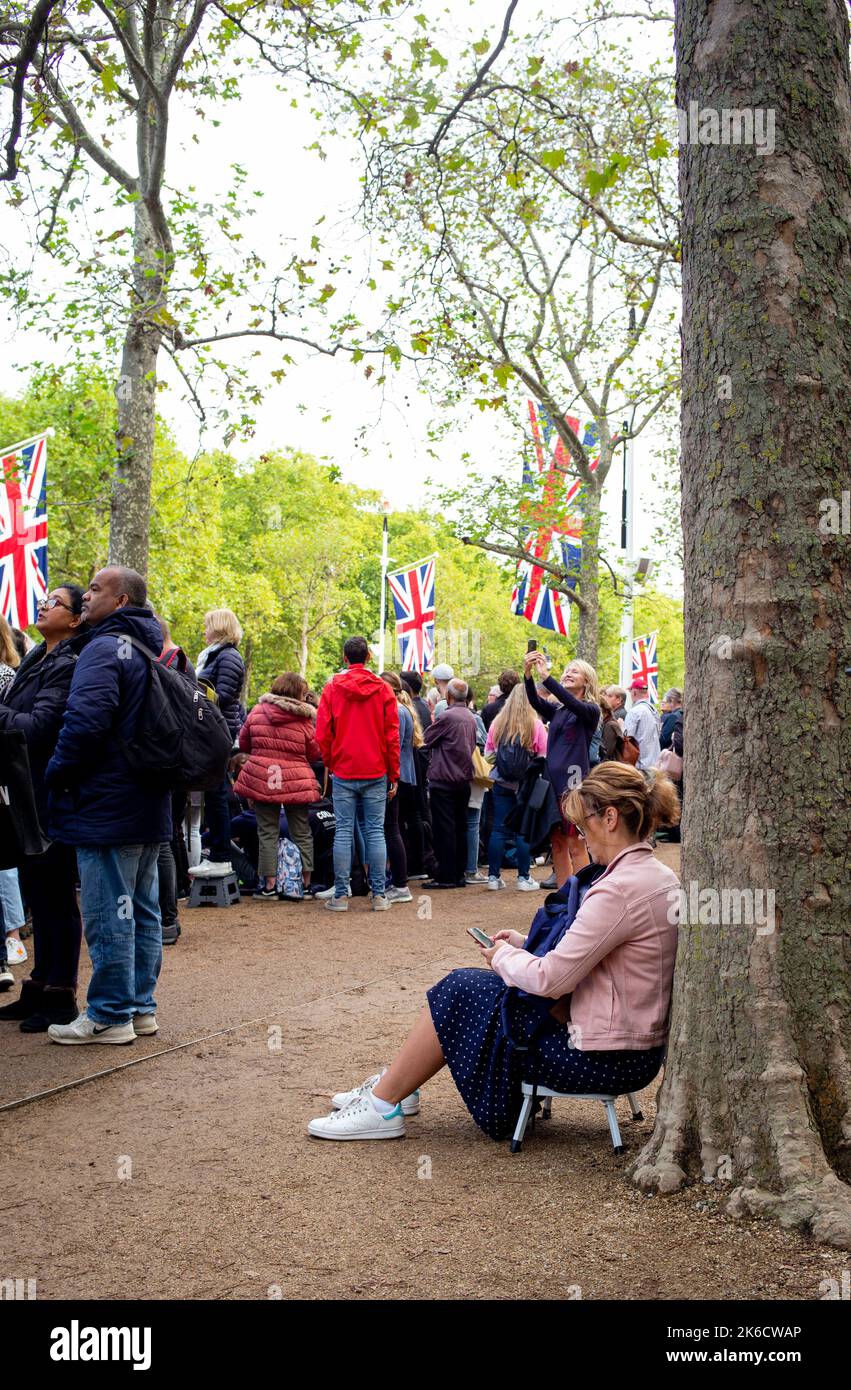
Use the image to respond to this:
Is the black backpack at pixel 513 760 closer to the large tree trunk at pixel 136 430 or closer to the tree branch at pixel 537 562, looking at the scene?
the large tree trunk at pixel 136 430

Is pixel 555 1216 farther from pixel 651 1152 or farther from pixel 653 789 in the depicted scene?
pixel 653 789

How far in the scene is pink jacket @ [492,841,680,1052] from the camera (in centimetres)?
436

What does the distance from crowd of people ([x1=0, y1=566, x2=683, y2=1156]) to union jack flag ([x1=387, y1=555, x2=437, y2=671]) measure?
8227 mm

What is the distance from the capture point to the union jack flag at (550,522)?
25781mm

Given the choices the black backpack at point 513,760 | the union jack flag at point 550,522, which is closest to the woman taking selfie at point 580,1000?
the black backpack at point 513,760

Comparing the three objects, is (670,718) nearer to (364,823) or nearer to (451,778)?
(451,778)

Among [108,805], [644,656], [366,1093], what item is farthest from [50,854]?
[644,656]

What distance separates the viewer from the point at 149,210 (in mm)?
13922

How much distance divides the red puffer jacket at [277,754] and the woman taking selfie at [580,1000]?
21.2 feet

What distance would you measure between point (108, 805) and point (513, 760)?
6.14 m

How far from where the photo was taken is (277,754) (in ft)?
37.4

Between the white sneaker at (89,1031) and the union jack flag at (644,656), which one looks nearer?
the white sneaker at (89,1031)
